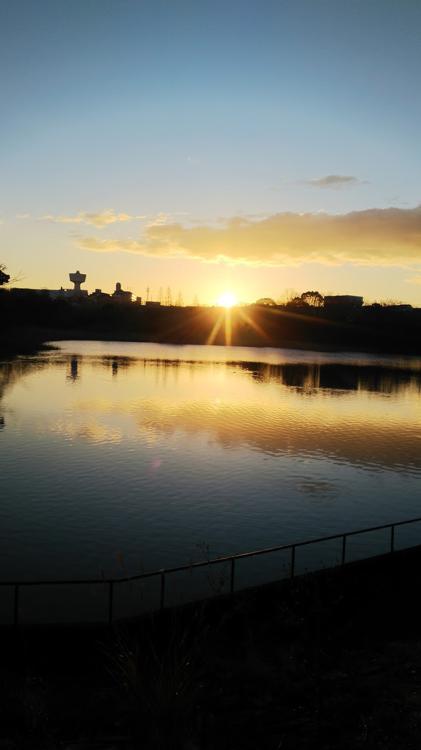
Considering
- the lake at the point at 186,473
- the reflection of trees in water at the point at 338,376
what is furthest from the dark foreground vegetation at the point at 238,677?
the reflection of trees in water at the point at 338,376

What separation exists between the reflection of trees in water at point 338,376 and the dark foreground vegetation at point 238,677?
216 feet

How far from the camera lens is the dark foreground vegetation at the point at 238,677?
11.0 metres

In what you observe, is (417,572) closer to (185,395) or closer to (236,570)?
(236,570)

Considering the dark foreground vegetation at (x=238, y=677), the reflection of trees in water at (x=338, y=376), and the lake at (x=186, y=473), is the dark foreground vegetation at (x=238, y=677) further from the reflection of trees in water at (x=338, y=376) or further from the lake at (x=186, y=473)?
the reflection of trees in water at (x=338, y=376)

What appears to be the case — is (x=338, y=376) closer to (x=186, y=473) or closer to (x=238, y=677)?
(x=186, y=473)

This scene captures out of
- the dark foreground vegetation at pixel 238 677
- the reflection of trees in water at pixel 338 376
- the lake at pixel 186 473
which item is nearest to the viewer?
the dark foreground vegetation at pixel 238 677

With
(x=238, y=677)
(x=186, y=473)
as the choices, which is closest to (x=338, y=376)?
(x=186, y=473)

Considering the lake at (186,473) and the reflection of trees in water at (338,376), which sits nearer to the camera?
the lake at (186,473)

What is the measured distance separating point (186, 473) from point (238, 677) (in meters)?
21.6

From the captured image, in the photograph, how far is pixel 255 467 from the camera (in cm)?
3722

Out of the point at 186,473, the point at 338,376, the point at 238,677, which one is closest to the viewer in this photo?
the point at 238,677

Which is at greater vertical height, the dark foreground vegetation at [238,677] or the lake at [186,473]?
the dark foreground vegetation at [238,677]

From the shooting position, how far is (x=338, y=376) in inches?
4050

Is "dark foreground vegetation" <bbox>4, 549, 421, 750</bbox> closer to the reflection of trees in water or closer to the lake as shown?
the lake
